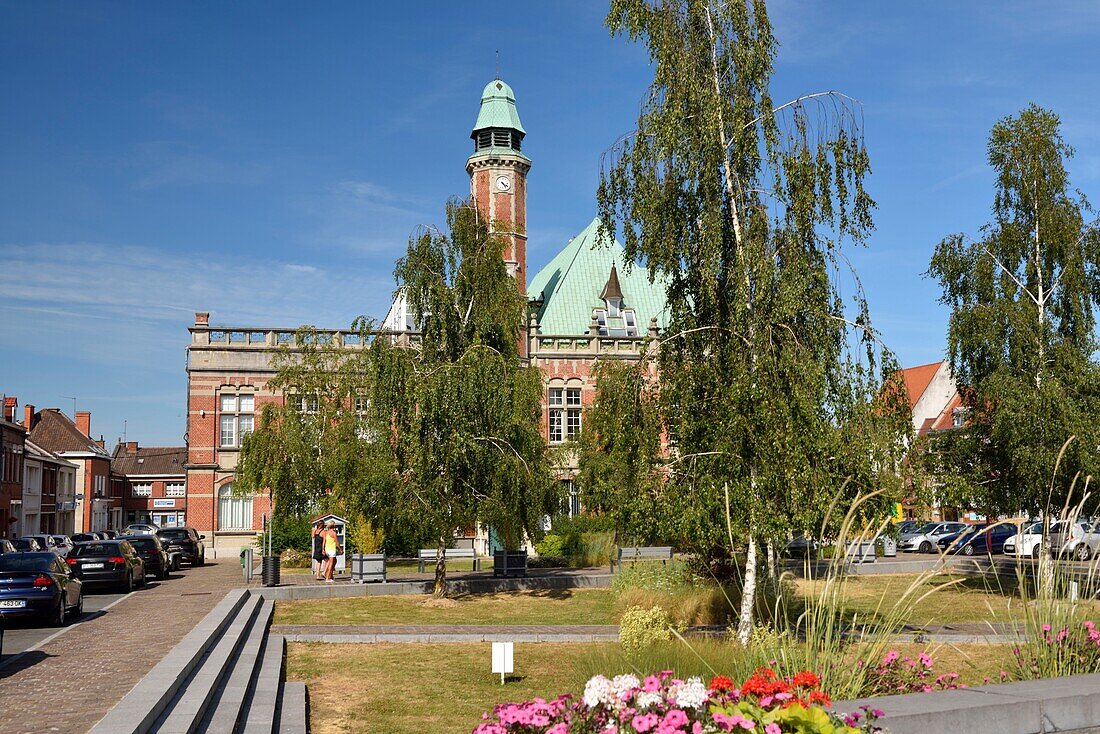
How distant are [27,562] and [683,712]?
61.0 feet

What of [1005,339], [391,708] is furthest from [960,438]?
[391,708]

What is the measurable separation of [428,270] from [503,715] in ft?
65.3

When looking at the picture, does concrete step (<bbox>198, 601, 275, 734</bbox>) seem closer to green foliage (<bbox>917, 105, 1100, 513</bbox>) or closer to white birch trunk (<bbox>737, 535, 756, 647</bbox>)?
white birch trunk (<bbox>737, 535, 756, 647</bbox>)

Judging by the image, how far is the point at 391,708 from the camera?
11852 millimetres

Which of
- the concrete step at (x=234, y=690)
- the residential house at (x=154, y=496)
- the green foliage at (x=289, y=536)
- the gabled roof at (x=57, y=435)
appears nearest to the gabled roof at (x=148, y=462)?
the residential house at (x=154, y=496)

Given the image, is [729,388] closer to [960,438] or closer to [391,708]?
[391,708]

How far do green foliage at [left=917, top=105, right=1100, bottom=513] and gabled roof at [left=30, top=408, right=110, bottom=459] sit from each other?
67774 millimetres

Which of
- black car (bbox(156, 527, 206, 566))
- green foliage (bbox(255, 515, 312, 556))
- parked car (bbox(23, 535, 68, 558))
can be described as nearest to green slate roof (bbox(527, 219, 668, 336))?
green foliage (bbox(255, 515, 312, 556))

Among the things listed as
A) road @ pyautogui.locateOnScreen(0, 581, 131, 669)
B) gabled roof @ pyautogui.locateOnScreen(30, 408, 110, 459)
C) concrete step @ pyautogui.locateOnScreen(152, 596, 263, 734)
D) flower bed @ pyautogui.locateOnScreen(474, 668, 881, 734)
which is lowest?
road @ pyautogui.locateOnScreen(0, 581, 131, 669)

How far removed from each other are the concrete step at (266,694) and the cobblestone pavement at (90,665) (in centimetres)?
144

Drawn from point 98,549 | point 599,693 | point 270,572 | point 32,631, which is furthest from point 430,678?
point 98,549

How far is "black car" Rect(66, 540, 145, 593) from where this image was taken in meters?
27.1

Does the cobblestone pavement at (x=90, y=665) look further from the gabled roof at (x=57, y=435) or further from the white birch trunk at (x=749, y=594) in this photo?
the gabled roof at (x=57, y=435)

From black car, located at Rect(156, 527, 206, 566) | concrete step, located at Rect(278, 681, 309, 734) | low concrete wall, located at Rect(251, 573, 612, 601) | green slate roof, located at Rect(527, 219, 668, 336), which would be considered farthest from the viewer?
green slate roof, located at Rect(527, 219, 668, 336)
